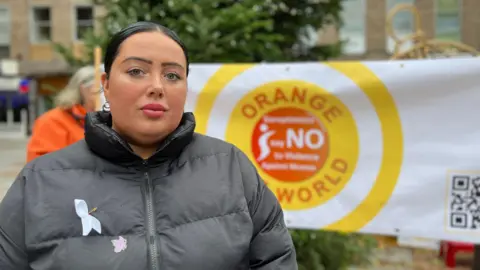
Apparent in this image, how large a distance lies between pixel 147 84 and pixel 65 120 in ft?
6.88

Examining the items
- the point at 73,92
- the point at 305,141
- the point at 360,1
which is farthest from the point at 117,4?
the point at 360,1

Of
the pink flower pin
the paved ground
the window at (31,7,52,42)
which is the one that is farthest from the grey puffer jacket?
the window at (31,7,52,42)

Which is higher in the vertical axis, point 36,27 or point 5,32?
point 36,27

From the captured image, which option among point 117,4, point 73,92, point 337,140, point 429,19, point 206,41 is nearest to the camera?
point 337,140

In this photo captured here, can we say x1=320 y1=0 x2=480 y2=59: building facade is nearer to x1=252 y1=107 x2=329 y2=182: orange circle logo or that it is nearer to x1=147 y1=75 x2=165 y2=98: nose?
x1=252 y1=107 x2=329 y2=182: orange circle logo

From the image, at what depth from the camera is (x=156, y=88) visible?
54.4 inches

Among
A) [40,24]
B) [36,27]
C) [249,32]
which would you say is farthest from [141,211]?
[36,27]

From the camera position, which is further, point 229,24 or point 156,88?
point 229,24

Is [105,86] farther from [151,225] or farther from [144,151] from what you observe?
[151,225]

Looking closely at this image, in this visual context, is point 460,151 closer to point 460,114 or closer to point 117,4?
point 460,114

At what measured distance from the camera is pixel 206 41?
3.96 metres

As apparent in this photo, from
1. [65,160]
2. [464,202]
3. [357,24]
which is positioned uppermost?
[357,24]

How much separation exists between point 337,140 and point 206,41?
135 cm

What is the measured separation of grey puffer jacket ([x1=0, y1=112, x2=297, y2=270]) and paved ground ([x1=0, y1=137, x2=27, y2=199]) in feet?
32.6
